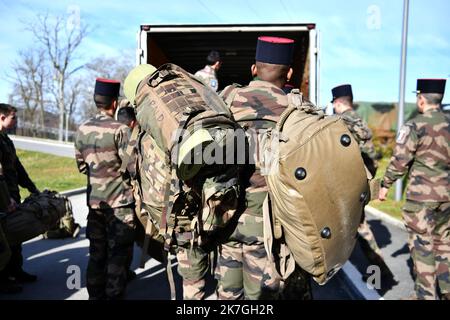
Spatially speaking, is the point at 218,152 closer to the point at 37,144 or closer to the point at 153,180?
the point at 153,180

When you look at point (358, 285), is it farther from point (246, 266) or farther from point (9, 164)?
point (9, 164)

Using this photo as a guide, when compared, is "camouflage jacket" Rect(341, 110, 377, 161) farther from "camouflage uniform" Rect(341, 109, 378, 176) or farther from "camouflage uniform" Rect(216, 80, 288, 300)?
"camouflage uniform" Rect(216, 80, 288, 300)

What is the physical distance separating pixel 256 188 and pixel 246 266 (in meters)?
0.49

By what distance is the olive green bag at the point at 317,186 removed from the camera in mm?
1729

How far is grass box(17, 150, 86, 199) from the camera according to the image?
10.7 metres

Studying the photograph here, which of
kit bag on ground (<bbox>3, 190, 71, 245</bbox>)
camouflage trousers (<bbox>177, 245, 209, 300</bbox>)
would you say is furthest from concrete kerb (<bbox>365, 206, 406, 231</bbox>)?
kit bag on ground (<bbox>3, 190, 71, 245</bbox>)

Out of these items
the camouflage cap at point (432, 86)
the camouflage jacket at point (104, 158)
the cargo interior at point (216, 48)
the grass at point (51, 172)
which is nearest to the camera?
the camouflage jacket at point (104, 158)

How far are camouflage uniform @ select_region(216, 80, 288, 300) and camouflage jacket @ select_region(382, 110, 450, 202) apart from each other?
5.75 ft

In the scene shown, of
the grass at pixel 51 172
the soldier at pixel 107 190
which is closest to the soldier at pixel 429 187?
the soldier at pixel 107 190

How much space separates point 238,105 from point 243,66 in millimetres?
4957

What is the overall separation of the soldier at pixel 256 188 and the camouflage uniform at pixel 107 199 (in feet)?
4.17

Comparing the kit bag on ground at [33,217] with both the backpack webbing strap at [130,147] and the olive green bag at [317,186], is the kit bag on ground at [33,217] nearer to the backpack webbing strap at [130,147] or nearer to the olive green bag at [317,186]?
the backpack webbing strap at [130,147]

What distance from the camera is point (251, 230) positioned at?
2.25 metres
